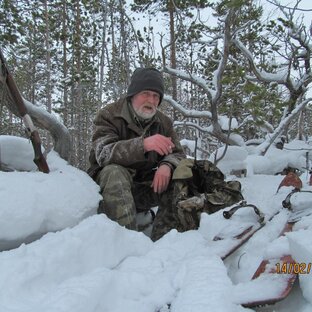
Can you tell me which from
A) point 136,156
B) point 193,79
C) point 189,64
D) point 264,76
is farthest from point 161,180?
point 189,64

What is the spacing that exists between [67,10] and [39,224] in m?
15.8

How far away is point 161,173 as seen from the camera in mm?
2459

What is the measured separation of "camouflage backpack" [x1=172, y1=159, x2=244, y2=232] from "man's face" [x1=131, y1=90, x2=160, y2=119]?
538mm

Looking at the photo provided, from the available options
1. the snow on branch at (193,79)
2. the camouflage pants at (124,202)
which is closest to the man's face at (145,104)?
the camouflage pants at (124,202)

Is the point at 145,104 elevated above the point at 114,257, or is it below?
above

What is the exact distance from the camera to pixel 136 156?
243cm

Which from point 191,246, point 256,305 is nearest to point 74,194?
point 191,246

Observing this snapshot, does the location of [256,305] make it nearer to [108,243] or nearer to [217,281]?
[217,281]

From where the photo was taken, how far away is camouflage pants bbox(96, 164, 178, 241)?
2.20 meters

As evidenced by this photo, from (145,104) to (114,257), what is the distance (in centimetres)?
158

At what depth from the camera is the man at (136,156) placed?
2.28 meters
